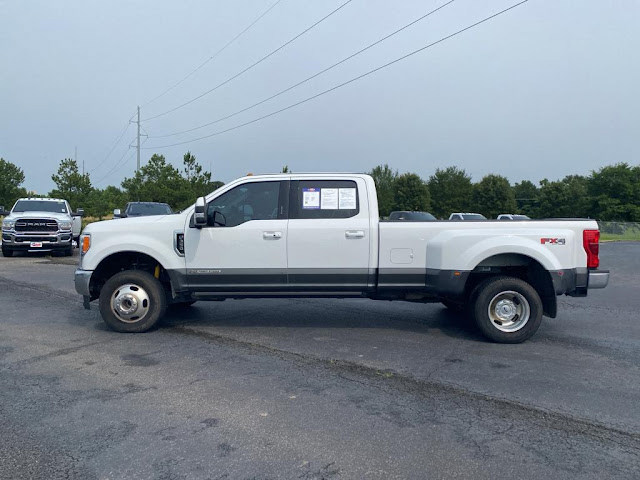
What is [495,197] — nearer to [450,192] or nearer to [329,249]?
[450,192]

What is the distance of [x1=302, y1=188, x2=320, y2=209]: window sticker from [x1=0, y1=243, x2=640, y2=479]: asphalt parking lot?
169 centimetres

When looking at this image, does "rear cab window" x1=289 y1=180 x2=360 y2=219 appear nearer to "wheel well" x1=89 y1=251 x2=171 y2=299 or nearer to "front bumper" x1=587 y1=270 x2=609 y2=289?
"wheel well" x1=89 y1=251 x2=171 y2=299

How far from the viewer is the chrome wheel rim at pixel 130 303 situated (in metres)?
6.93

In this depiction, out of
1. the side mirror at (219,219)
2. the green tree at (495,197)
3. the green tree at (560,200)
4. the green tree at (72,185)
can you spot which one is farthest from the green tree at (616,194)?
the side mirror at (219,219)

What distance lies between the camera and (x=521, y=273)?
705 centimetres

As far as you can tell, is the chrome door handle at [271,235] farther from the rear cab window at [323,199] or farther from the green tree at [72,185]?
the green tree at [72,185]

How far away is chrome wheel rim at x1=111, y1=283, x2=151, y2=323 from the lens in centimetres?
693

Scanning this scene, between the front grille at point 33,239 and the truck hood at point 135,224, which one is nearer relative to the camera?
the truck hood at point 135,224

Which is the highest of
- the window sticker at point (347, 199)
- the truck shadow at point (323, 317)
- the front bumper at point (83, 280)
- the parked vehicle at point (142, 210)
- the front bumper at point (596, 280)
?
the parked vehicle at point (142, 210)

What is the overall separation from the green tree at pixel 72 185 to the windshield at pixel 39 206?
26115 mm

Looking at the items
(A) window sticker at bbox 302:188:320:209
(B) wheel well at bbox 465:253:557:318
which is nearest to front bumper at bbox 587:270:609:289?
(B) wheel well at bbox 465:253:557:318

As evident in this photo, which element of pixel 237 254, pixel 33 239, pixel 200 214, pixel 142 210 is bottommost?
pixel 33 239

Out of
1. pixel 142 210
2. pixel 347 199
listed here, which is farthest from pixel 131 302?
pixel 142 210

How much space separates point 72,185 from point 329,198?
42362 mm
